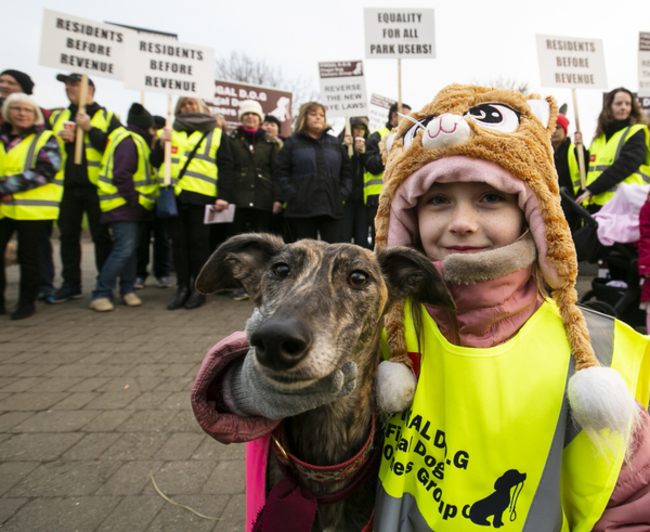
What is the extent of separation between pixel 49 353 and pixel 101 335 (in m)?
0.69

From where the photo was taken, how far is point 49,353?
4.60 metres

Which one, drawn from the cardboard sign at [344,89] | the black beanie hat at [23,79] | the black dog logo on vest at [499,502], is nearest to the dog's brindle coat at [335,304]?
the black dog logo on vest at [499,502]

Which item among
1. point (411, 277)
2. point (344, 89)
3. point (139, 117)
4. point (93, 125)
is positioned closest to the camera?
point (411, 277)

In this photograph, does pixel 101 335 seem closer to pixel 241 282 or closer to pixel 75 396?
pixel 75 396

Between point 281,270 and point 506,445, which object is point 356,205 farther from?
point 506,445

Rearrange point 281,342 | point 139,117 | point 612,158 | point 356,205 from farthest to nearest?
point 356,205 → point 139,117 → point 612,158 → point 281,342

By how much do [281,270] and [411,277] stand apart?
61cm

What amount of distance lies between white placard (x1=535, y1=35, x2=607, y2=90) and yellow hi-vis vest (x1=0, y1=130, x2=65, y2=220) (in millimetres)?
7178

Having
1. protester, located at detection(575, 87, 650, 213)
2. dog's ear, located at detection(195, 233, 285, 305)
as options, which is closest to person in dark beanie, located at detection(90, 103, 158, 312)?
dog's ear, located at detection(195, 233, 285, 305)

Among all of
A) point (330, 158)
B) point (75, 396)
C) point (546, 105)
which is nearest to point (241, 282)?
point (546, 105)

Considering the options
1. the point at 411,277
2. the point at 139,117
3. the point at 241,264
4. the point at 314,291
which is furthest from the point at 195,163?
the point at 314,291

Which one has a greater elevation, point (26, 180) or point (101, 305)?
point (26, 180)

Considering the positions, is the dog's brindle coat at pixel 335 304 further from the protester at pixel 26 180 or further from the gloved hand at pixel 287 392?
the protester at pixel 26 180

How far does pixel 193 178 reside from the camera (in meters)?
6.19
